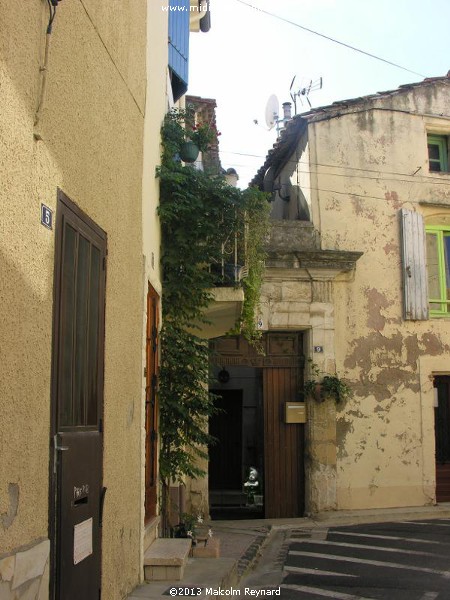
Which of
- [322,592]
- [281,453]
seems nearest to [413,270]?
[281,453]

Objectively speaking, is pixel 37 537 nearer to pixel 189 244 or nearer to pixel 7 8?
pixel 7 8

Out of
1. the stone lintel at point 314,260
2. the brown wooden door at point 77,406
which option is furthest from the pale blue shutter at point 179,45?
the brown wooden door at point 77,406

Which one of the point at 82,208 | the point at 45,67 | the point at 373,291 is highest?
the point at 373,291

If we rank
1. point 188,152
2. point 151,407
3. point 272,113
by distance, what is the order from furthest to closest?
point 272,113, point 188,152, point 151,407

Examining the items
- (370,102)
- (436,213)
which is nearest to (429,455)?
(436,213)

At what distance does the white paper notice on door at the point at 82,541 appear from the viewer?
4.00m

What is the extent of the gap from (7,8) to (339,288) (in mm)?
9866

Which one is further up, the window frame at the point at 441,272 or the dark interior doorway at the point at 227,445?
the window frame at the point at 441,272

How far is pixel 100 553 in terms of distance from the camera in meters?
4.62

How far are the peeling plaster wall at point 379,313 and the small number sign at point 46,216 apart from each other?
9095mm

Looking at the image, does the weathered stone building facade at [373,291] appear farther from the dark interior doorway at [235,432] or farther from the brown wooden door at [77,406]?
the brown wooden door at [77,406]

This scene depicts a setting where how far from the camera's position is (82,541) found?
414 centimetres

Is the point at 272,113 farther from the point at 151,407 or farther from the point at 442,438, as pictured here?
the point at 151,407

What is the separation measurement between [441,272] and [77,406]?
10.2 metres
